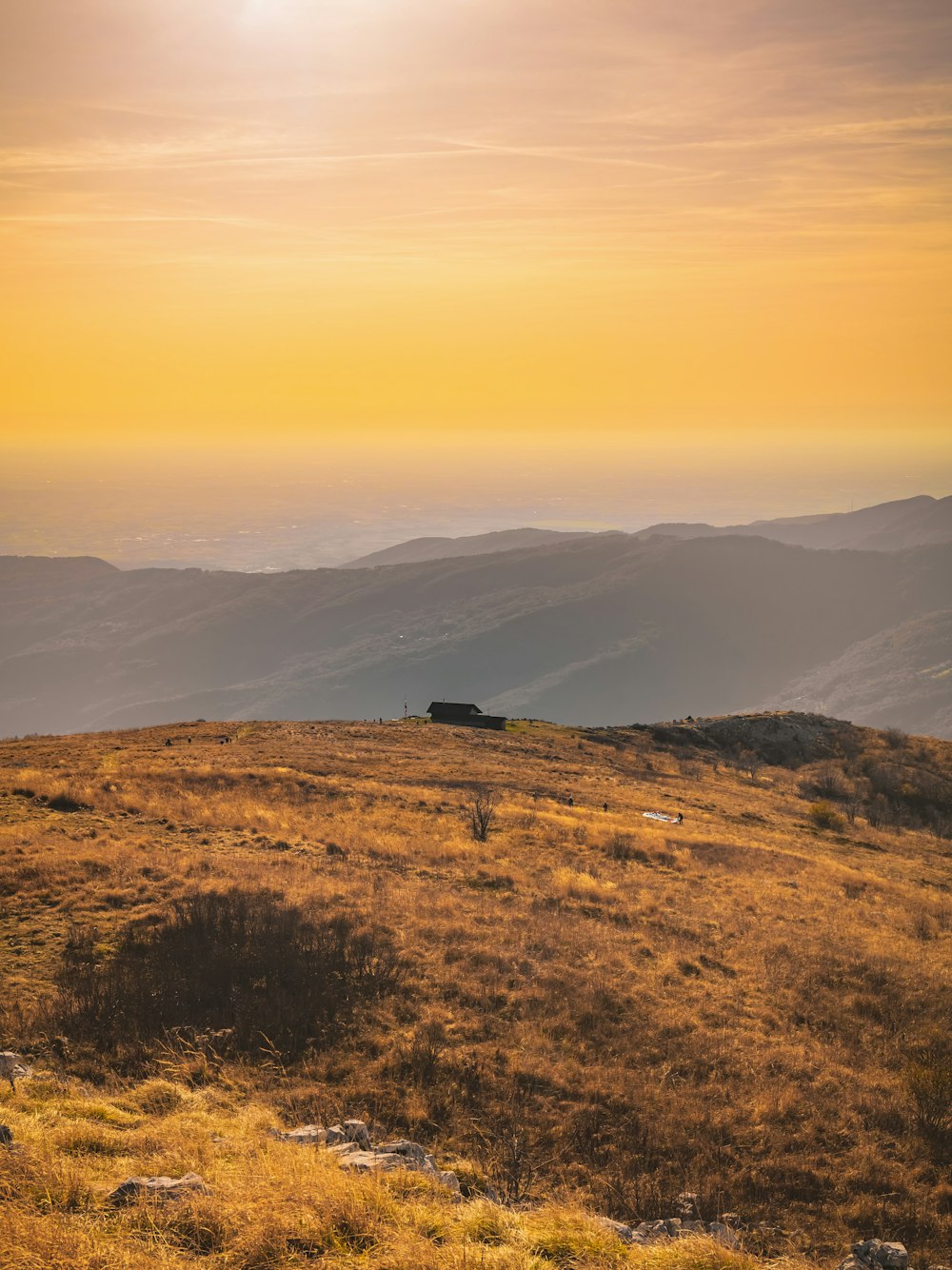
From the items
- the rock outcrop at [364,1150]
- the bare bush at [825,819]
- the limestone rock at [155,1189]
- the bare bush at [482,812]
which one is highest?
the limestone rock at [155,1189]

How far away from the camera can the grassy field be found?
7.82m

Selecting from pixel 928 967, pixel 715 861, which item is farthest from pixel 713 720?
pixel 928 967

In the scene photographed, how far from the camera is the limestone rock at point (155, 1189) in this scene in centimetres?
762

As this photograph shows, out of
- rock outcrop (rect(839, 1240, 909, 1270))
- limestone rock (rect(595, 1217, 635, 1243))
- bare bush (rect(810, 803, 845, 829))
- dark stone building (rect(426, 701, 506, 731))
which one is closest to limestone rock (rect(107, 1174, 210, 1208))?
limestone rock (rect(595, 1217, 635, 1243))

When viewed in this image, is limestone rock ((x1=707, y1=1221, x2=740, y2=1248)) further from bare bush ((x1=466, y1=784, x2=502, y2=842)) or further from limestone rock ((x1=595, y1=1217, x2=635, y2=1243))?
bare bush ((x1=466, y1=784, x2=502, y2=842))

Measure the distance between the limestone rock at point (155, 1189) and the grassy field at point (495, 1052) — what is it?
0.67 ft

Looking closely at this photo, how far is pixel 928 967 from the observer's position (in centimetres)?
1880

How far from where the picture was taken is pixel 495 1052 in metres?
13.1

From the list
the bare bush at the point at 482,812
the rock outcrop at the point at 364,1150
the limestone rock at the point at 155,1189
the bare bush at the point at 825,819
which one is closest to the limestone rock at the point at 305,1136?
the rock outcrop at the point at 364,1150

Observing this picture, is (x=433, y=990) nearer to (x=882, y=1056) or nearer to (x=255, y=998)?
(x=255, y=998)

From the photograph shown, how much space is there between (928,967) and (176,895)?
1752 cm

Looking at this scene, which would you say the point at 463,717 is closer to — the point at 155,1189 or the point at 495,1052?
the point at 495,1052

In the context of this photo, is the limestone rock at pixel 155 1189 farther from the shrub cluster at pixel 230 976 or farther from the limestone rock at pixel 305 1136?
the shrub cluster at pixel 230 976

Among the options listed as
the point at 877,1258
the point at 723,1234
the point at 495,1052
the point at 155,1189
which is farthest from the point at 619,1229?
the point at 155,1189
